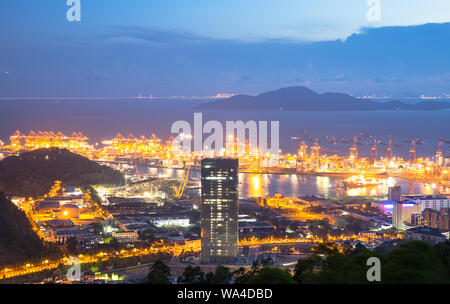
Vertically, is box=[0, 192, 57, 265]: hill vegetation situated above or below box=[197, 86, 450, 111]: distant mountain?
below

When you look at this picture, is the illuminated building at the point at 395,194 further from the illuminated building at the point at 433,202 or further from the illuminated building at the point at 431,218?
the illuminated building at the point at 431,218

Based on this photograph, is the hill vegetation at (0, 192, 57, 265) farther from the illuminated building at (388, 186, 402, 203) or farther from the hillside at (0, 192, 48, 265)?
the illuminated building at (388, 186, 402, 203)

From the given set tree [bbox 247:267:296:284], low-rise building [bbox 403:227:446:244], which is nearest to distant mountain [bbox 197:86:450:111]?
low-rise building [bbox 403:227:446:244]
